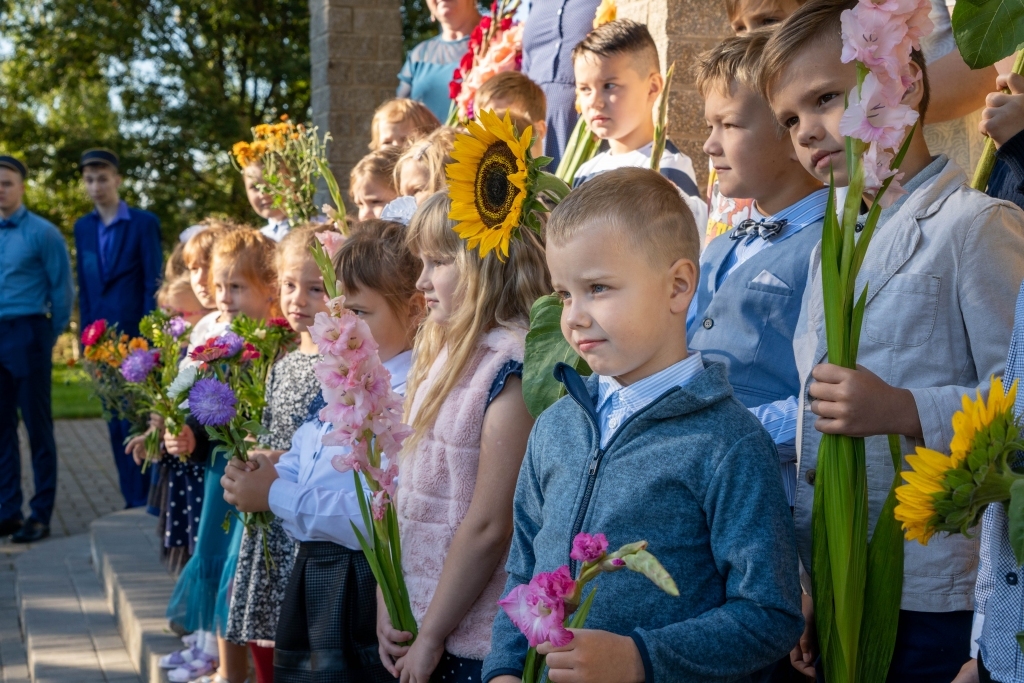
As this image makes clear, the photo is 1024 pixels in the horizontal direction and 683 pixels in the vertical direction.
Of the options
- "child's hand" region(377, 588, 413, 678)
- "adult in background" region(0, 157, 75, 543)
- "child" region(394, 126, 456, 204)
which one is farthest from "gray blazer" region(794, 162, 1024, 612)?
"adult in background" region(0, 157, 75, 543)

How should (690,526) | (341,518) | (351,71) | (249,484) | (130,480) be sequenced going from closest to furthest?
(690,526) < (341,518) < (249,484) < (130,480) < (351,71)

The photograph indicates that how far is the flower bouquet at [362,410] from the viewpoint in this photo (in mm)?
2287

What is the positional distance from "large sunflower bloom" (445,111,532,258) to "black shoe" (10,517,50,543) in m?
6.38

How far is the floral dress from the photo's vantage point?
358 cm

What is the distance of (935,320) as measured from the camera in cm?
185

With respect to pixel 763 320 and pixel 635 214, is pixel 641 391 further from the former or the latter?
pixel 763 320

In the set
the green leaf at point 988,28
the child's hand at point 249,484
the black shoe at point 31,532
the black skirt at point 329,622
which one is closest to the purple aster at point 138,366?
the child's hand at point 249,484

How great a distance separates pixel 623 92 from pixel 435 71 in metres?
2.59

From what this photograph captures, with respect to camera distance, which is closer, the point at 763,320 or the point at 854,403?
the point at 854,403

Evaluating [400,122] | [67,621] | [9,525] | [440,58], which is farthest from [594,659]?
[9,525]

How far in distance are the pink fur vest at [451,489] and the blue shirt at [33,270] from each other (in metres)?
6.26

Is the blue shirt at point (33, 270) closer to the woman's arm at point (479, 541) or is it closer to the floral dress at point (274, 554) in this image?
the floral dress at point (274, 554)

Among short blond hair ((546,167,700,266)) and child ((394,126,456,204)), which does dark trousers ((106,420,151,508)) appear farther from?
short blond hair ((546,167,700,266))

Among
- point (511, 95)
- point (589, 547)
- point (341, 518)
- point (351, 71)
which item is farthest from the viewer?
point (351, 71)
